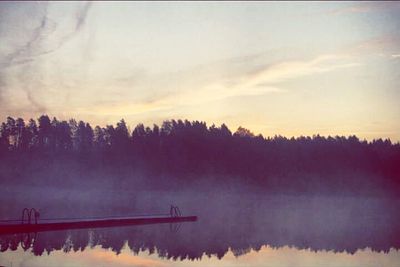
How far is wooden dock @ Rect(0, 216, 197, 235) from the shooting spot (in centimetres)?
2178

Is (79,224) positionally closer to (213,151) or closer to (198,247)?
(198,247)

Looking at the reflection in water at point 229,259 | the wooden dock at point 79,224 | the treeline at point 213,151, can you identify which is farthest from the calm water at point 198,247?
the treeline at point 213,151

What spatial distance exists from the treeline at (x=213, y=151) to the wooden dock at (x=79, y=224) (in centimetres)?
5024

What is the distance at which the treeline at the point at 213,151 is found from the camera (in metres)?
79.9

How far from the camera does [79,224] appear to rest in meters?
24.8

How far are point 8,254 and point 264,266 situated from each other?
28.9 ft

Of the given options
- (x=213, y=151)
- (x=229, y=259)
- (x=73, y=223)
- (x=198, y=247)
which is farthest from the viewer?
(x=213, y=151)

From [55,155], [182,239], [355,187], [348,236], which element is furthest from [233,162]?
[182,239]

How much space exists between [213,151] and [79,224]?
5700 centimetres

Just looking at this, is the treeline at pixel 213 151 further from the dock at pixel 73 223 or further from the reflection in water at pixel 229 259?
the reflection in water at pixel 229 259

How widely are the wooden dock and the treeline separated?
50244 millimetres

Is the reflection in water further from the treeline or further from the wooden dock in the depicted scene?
the treeline

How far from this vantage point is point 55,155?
270ft

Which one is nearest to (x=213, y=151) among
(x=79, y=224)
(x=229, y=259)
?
(x=79, y=224)
